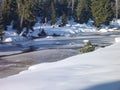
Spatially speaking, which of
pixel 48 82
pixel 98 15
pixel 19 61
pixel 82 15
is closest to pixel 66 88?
pixel 48 82

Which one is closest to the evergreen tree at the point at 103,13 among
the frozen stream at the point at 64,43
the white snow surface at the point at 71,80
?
the frozen stream at the point at 64,43

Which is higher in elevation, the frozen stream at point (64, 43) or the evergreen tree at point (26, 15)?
the evergreen tree at point (26, 15)

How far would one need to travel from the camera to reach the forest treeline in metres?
53.3

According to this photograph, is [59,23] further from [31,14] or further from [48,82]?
[48,82]

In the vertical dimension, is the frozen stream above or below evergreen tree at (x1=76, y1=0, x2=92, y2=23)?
below

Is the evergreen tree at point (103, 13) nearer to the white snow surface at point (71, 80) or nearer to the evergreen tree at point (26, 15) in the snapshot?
the evergreen tree at point (26, 15)

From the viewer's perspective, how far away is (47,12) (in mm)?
75625

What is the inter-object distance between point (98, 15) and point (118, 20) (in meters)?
16.9

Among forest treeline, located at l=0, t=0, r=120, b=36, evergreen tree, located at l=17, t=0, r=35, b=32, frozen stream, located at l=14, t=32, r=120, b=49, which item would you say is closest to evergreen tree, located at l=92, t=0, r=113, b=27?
forest treeline, located at l=0, t=0, r=120, b=36

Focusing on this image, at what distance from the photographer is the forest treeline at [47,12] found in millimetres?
53344

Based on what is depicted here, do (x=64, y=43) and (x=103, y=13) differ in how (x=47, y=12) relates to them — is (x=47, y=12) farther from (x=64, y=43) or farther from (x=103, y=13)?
(x=64, y=43)

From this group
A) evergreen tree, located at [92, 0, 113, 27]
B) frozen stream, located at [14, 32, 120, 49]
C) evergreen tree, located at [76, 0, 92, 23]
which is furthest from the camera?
evergreen tree, located at [76, 0, 92, 23]

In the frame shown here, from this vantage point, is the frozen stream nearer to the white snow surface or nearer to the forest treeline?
the forest treeline

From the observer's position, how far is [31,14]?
53125 millimetres
